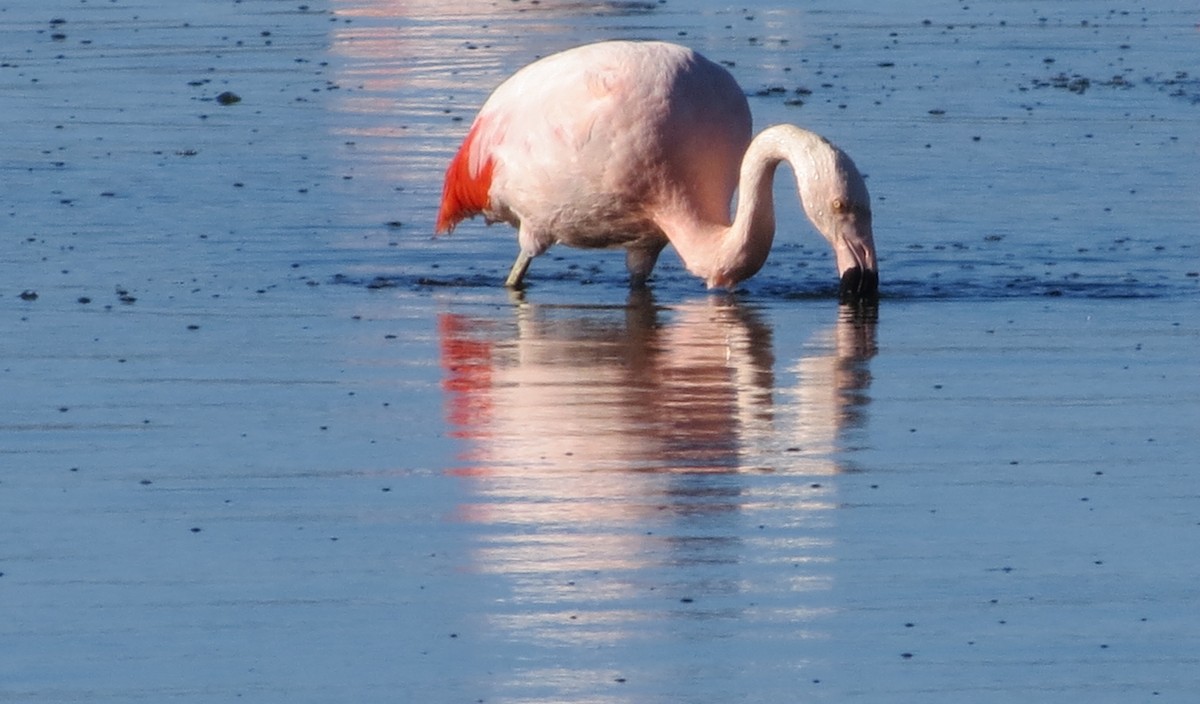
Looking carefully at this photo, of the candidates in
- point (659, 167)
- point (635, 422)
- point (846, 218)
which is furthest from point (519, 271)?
point (635, 422)

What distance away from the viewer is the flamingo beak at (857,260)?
38.6ft

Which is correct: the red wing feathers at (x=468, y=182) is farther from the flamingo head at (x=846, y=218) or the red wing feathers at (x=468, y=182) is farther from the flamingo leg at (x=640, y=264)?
the flamingo head at (x=846, y=218)

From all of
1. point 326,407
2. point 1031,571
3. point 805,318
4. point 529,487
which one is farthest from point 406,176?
point 1031,571

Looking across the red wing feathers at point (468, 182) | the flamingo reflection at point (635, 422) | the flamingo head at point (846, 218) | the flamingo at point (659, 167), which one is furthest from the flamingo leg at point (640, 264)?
the flamingo head at point (846, 218)

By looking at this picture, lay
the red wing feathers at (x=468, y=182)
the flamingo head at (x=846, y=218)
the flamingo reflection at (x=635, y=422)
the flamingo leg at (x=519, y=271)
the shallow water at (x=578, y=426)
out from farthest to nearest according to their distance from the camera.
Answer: the red wing feathers at (x=468, y=182), the flamingo leg at (x=519, y=271), the flamingo head at (x=846, y=218), the flamingo reflection at (x=635, y=422), the shallow water at (x=578, y=426)

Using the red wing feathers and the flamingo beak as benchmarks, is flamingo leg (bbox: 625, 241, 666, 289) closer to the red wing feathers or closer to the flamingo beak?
the red wing feathers

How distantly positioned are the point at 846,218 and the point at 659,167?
2.66 feet

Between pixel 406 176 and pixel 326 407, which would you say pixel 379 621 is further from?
pixel 406 176

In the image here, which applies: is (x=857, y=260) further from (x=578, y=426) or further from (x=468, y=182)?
(x=578, y=426)

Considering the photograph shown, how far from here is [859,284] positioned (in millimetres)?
11828

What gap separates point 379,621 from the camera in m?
6.98

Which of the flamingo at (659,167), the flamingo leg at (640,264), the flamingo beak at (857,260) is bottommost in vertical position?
the flamingo leg at (640,264)

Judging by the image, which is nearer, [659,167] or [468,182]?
[659,167]

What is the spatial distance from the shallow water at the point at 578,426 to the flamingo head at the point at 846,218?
0.17 meters
